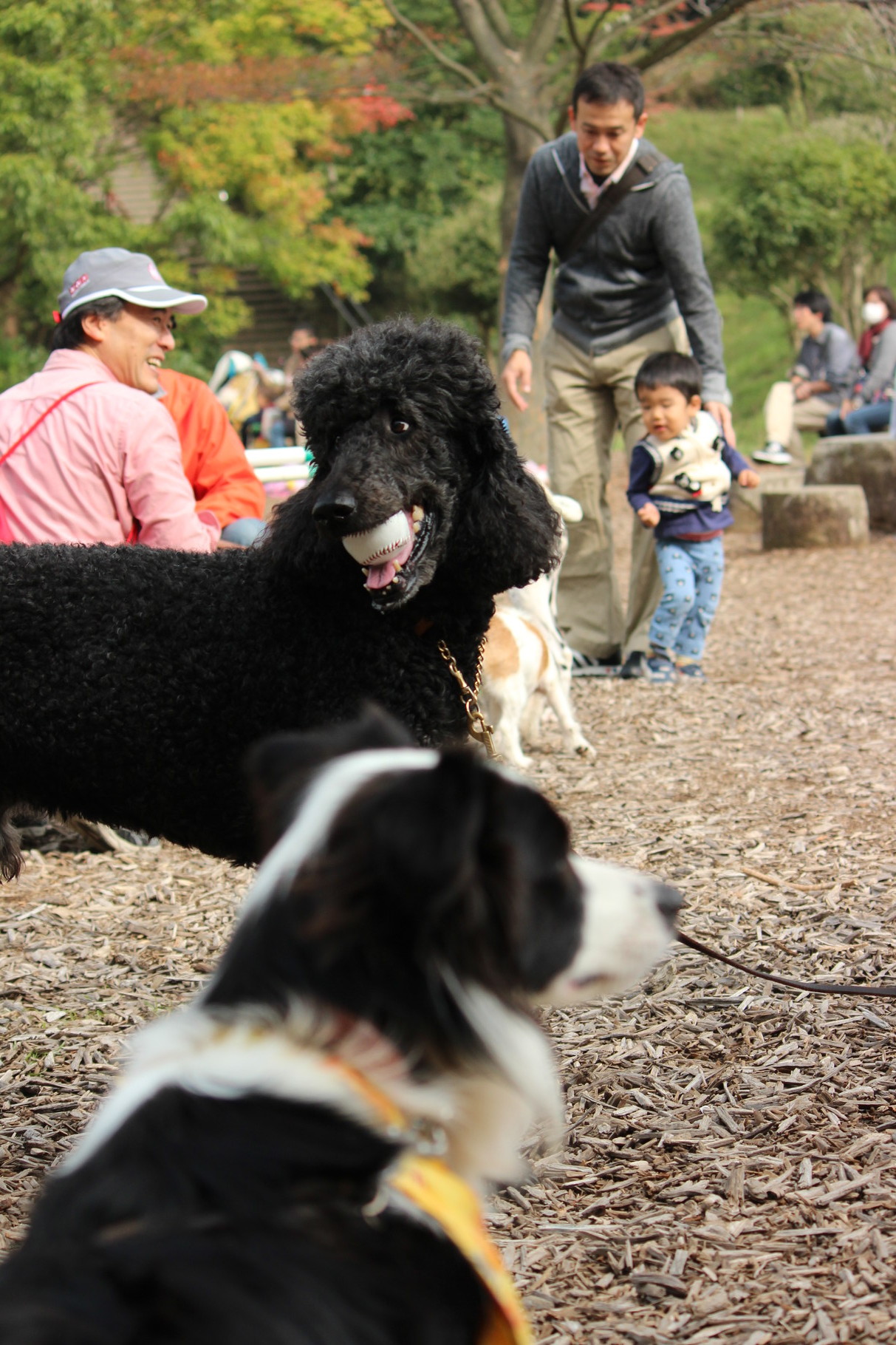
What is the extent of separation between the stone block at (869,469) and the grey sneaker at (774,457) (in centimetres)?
62

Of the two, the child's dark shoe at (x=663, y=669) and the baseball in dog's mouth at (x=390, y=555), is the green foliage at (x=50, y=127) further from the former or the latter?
the baseball in dog's mouth at (x=390, y=555)

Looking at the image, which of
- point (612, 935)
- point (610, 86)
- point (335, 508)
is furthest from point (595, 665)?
point (612, 935)

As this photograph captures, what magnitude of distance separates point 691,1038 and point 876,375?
1139 centimetres

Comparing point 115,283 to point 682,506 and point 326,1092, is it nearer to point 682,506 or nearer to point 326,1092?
point 682,506

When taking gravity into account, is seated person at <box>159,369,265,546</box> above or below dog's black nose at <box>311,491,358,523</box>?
below

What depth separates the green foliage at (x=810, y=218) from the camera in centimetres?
1905

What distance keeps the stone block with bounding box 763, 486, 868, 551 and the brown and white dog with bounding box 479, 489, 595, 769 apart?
5.71 metres

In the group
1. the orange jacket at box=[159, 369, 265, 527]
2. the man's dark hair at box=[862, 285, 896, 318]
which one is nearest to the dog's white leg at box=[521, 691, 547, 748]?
the orange jacket at box=[159, 369, 265, 527]

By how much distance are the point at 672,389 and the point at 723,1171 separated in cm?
451

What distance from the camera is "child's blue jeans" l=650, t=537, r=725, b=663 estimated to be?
21.4ft

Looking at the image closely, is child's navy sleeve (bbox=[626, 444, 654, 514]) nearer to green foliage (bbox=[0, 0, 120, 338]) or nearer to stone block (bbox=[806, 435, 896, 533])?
stone block (bbox=[806, 435, 896, 533])

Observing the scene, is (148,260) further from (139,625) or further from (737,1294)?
(737,1294)

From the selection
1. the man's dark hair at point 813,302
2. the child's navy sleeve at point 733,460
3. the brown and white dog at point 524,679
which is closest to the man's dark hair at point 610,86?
the child's navy sleeve at point 733,460

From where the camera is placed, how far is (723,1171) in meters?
2.41
